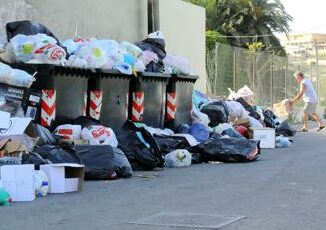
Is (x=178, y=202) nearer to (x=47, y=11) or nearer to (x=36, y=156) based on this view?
(x=36, y=156)

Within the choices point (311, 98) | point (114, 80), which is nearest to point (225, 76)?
point (311, 98)

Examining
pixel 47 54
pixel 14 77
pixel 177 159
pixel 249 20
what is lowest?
pixel 177 159

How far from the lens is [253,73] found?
22.9m

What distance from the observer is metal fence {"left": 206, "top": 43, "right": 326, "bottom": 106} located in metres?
20.9

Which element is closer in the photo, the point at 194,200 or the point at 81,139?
the point at 194,200

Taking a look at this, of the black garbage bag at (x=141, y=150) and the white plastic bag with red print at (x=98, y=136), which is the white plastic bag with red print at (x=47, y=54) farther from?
the black garbage bag at (x=141, y=150)

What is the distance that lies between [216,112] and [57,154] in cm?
642

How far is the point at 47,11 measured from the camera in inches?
507

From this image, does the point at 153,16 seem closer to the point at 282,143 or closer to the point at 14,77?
the point at 282,143

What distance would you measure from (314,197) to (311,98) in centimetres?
1204

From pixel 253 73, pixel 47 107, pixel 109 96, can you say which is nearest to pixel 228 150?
pixel 109 96

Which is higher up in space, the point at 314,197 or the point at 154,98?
the point at 154,98

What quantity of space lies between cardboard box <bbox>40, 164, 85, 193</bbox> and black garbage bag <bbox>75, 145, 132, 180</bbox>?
2.77ft

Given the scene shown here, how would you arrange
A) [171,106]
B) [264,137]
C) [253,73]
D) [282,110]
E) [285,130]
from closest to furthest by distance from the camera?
1. [171,106]
2. [264,137]
3. [285,130]
4. [282,110]
5. [253,73]
